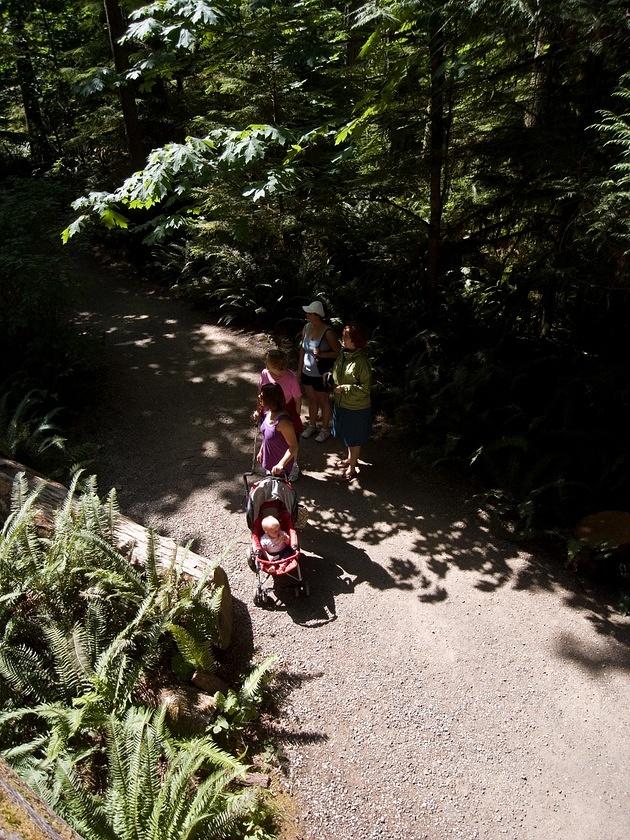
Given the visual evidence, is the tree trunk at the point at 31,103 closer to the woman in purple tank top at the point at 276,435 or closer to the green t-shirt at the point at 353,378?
the green t-shirt at the point at 353,378

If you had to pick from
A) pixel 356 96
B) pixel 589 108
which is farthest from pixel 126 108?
pixel 589 108

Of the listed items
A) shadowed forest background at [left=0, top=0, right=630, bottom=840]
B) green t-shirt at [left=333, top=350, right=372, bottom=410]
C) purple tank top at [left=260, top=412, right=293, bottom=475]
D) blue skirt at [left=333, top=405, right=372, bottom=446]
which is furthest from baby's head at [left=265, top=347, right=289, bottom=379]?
shadowed forest background at [left=0, top=0, right=630, bottom=840]

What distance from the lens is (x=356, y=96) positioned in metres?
8.98

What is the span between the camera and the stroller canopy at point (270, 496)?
6.10 metres

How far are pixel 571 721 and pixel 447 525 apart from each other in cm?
271

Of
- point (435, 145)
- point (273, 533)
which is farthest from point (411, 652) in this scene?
point (435, 145)

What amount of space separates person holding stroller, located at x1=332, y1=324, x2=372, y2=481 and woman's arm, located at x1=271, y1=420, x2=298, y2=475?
4.36 feet

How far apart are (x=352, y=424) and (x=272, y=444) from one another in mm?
1555

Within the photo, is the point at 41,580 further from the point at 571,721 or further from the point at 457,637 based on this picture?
the point at 571,721

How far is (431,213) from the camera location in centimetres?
860

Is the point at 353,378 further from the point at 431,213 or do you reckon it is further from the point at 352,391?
the point at 431,213

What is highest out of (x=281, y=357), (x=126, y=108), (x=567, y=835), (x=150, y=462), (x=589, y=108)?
(x=126, y=108)

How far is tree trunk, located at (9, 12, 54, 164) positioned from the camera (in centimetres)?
1997

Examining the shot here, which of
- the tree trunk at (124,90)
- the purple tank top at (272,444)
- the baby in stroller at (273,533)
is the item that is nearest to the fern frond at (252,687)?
the baby in stroller at (273,533)
